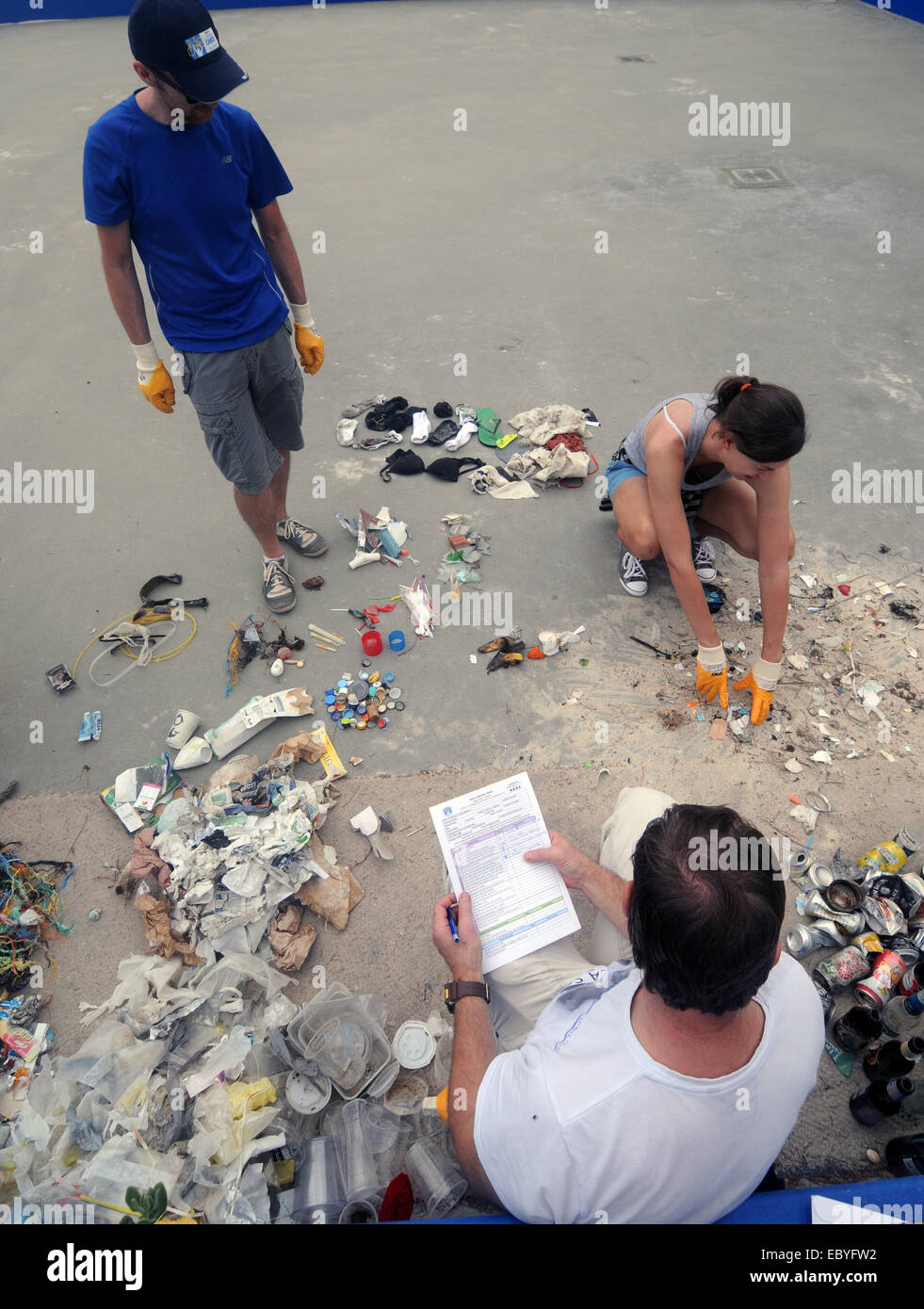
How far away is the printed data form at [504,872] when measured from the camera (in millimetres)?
2102

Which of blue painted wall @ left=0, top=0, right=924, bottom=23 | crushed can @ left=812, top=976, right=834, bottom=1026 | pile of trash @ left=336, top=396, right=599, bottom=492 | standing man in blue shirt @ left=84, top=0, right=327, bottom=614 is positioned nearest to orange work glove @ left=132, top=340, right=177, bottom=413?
standing man in blue shirt @ left=84, top=0, right=327, bottom=614

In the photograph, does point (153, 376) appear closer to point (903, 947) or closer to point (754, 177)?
point (903, 947)

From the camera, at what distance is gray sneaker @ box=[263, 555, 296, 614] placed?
11.5ft

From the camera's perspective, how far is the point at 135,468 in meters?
4.32

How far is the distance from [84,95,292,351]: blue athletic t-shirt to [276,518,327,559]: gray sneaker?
1.02 meters

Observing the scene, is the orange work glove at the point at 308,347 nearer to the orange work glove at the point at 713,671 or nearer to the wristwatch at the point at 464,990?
the orange work glove at the point at 713,671

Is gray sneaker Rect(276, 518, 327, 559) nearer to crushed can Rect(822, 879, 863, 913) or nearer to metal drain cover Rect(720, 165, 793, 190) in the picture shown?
crushed can Rect(822, 879, 863, 913)

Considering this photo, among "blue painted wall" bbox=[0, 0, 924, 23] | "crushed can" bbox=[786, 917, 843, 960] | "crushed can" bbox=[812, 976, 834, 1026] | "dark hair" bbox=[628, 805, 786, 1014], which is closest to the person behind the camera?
"dark hair" bbox=[628, 805, 786, 1014]

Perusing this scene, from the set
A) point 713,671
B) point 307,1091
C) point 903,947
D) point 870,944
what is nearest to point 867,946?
point 870,944

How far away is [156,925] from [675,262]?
559cm

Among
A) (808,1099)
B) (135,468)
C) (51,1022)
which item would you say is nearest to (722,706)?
(808,1099)

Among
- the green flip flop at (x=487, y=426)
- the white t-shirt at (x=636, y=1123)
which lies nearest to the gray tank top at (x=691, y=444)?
the green flip flop at (x=487, y=426)

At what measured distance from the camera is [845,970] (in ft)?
7.47

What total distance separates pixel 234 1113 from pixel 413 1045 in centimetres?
51
